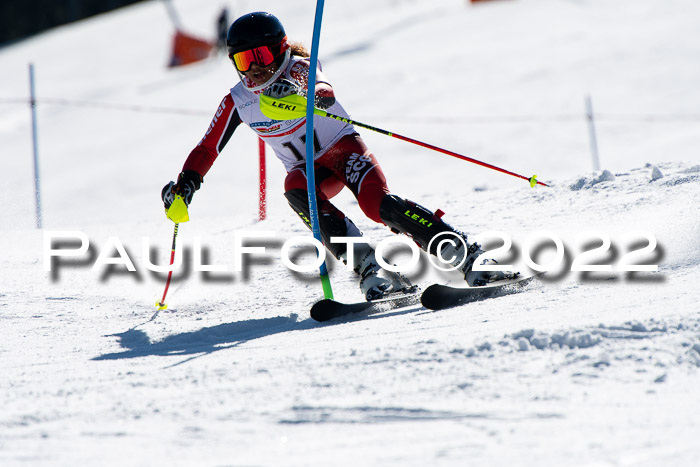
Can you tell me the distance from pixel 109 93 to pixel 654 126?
1352 cm

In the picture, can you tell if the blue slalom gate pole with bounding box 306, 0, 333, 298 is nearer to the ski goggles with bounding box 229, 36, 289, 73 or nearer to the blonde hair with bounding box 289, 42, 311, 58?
the ski goggles with bounding box 229, 36, 289, 73

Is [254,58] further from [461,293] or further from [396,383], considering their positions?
[396,383]

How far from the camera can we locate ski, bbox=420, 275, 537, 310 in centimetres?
359

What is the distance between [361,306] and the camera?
3783mm

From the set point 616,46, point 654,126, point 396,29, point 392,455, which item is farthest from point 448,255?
point 396,29

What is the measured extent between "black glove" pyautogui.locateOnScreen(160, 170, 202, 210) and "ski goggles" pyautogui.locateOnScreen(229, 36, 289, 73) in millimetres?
568

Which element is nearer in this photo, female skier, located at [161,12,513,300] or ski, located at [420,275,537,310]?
ski, located at [420,275,537,310]

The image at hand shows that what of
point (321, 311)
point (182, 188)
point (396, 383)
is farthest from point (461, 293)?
point (182, 188)

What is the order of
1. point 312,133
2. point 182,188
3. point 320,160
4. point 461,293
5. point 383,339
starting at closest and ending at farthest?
point 383,339 → point 461,293 → point 312,133 → point 182,188 → point 320,160

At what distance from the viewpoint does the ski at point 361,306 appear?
3.68 meters

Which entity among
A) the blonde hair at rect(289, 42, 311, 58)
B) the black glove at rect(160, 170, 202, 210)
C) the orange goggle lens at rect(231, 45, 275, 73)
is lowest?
the black glove at rect(160, 170, 202, 210)

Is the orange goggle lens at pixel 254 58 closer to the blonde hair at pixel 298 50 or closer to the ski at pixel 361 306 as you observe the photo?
the blonde hair at pixel 298 50

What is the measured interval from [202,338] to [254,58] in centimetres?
130

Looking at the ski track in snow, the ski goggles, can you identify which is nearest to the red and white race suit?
the ski goggles
